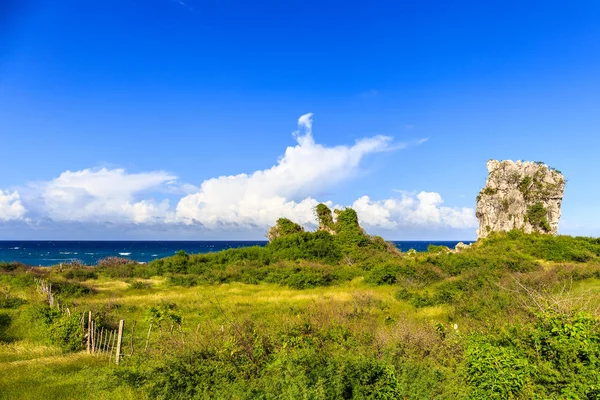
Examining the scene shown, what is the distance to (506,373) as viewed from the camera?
8.84 metres

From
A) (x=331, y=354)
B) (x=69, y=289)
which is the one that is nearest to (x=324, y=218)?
(x=69, y=289)

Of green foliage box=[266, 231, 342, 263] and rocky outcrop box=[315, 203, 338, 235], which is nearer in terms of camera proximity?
green foliage box=[266, 231, 342, 263]

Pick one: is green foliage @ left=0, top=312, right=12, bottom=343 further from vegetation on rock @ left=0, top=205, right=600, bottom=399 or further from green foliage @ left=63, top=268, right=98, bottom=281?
green foliage @ left=63, top=268, right=98, bottom=281

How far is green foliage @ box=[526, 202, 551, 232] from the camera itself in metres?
49.9

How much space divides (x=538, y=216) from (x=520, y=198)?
3.30 metres

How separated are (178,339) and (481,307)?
47.0ft

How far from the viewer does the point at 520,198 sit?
52.0 metres

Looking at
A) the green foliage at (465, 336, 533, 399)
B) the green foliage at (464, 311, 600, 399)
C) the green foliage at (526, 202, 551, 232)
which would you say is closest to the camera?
the green foliage at (464, 311, 600, 399)

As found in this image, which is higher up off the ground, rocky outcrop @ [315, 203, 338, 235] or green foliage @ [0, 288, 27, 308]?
rocky outcrop @ [315, 203, 338, 235]

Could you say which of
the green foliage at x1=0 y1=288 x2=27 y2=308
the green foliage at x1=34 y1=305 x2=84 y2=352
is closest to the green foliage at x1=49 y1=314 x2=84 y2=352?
the green foliage at x1=34 y1=305 x2=84 y2=352

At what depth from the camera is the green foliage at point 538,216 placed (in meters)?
49.9

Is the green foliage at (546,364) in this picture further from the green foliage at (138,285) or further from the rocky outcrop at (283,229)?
the rocky outcrop at (283,229)

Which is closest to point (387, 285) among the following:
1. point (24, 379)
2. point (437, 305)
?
point (437, 305)

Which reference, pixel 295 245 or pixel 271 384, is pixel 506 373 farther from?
pixel 295 245
